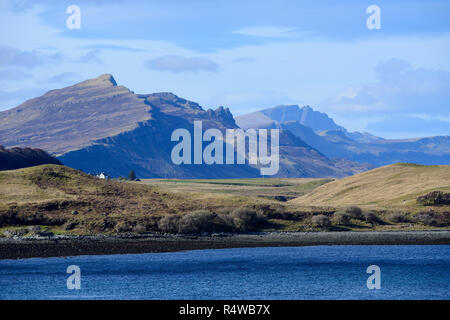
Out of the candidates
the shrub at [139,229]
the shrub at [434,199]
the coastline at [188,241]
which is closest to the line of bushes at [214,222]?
the coastline at [188,241]

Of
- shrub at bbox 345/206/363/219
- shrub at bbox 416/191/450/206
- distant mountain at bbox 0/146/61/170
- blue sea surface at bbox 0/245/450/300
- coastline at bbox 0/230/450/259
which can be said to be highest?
distant mountain at bbox 0/146/61/170

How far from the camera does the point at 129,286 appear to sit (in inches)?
2415

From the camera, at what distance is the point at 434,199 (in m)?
119

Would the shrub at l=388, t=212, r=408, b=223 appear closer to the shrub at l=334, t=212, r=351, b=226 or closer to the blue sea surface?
the shrub at l=334, t=212, r=351, b=226

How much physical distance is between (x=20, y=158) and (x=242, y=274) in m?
110

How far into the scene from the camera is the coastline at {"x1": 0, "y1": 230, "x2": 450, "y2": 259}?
8162 cm

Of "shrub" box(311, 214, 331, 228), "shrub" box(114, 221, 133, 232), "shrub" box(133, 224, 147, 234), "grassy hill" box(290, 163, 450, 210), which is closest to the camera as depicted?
"shrub" box(133, 224, 147, 234)

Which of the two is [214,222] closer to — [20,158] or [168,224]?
[168,224]

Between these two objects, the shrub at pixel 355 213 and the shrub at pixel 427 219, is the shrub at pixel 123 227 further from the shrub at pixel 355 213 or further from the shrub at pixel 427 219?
the shrub at pixel 427 219

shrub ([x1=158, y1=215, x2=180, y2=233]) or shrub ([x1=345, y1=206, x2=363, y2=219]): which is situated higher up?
shrub ([x1=345, y1=206, x2=363, y2=219])

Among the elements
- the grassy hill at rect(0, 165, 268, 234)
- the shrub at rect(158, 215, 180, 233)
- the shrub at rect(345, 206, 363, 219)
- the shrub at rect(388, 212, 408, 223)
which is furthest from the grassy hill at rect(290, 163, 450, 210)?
the shrub at rect(158, 215, 180, 233)

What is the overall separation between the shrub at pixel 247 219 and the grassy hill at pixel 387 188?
26086mm

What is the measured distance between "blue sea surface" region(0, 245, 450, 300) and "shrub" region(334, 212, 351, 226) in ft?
64.8
